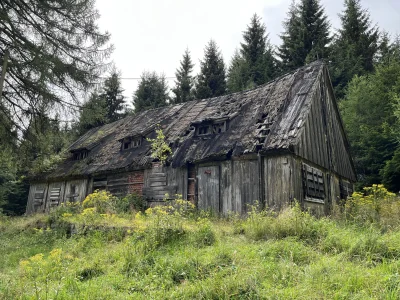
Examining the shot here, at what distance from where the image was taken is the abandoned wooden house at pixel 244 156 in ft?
38.3

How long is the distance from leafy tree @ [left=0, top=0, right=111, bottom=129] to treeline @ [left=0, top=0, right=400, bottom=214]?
0.03 meters

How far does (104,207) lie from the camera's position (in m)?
13.3

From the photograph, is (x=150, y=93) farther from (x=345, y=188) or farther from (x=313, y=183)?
(x=313, y=183)

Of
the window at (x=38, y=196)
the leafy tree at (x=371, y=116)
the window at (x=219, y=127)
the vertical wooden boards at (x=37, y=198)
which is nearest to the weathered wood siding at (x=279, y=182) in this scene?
the window at (x=219, y=127)

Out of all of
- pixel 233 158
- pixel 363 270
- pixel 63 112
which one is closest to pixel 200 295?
pixel 363 270

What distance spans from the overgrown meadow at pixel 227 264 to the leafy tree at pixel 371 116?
453 inches

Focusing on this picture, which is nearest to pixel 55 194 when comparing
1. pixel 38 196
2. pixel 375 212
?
pixel 38 196

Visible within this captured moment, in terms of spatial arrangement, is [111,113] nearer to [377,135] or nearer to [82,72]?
[82,72]

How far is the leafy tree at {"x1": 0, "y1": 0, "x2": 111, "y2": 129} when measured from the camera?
409 inches

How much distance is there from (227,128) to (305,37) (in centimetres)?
1832

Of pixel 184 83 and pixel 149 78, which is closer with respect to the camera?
pixel 184 83

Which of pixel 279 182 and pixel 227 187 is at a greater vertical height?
pixel 279 182

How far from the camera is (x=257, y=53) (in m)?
32.5

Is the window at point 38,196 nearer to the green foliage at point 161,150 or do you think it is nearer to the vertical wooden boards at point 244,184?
the green foliage at point 161,150
